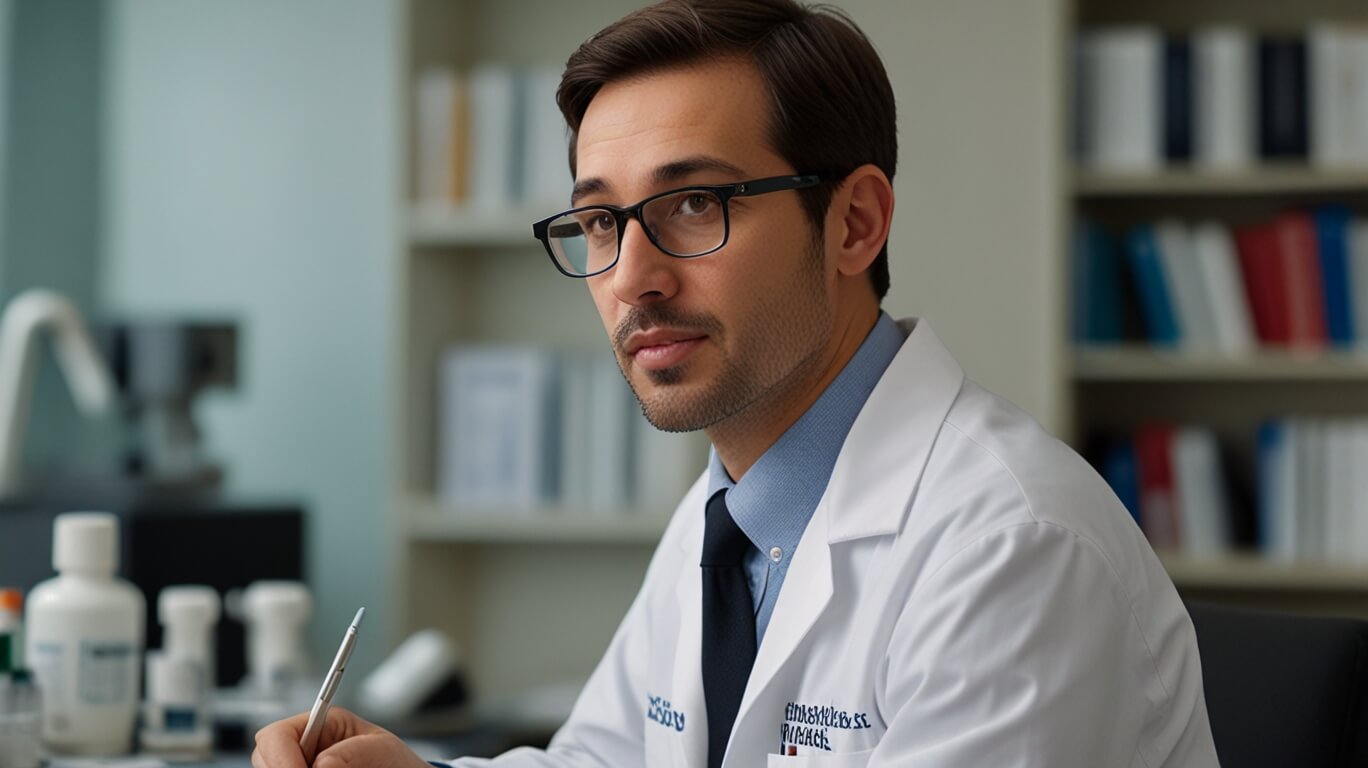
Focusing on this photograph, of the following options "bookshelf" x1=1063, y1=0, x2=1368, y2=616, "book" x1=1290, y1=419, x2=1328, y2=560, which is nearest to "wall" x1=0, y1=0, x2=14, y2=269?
"bookshelf" x1=1063, y1=0, x2=1368, y2=616

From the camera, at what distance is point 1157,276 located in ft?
8.95

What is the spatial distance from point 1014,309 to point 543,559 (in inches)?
43.3

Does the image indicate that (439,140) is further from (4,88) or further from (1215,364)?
(1215,364)

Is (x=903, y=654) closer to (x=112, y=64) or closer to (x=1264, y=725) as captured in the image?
(x=1264, y=725)

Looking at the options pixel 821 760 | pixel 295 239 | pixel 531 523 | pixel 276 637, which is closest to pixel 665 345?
pixel 821 760

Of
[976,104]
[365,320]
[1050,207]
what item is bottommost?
[365,320]

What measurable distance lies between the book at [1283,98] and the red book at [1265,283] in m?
0.15

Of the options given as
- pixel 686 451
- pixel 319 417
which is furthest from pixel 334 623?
pixel 686 451

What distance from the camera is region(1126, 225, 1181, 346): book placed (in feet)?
8.94

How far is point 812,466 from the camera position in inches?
48.9

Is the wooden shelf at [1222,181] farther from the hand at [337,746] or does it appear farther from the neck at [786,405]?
the hand at [337,746]

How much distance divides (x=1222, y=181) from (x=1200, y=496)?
0.58 m

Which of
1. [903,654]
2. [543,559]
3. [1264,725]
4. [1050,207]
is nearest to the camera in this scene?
[903,654]

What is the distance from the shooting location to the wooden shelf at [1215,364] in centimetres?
264
